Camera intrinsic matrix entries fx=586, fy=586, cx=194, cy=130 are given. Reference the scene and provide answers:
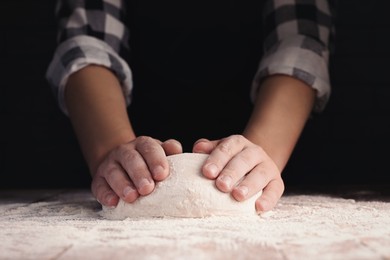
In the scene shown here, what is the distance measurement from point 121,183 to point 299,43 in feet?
1.73

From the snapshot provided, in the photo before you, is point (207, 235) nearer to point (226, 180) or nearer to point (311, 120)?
point (226, 180)

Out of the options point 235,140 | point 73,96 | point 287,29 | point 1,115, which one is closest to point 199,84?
point 287,29

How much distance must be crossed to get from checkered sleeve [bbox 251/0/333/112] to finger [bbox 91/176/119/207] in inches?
16.6

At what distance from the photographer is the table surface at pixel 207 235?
0.62 meters

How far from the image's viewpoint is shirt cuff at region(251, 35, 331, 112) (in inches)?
45.7

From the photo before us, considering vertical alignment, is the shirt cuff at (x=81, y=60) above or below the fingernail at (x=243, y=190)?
above

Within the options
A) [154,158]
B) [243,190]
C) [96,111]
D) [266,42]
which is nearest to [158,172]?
[154,158]

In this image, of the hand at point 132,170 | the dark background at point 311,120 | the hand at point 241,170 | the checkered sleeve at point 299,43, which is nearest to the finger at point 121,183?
the hand at point 132,170

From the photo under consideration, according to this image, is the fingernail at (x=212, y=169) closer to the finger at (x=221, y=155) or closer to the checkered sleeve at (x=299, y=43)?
the finger at (x=221, y=155)

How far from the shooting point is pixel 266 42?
51.7 inches

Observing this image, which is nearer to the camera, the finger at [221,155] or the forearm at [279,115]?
the finger at [221,155]

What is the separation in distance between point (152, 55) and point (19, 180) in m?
0.72

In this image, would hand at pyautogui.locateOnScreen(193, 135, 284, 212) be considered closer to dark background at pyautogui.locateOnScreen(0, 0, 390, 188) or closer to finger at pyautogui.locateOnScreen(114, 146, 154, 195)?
finger at pyautogui.locateOnScreen(114, 146, 154, 195)

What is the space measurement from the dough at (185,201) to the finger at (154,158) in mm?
16
